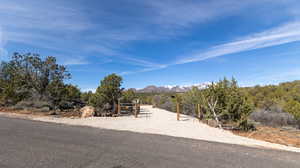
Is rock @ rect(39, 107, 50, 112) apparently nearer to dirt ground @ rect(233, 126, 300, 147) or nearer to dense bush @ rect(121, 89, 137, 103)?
dense bush @ rect(121, 89, 137, 103)

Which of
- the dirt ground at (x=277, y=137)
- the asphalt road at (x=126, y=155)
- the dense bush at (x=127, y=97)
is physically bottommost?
the dirt ground at (x=277, y=137)

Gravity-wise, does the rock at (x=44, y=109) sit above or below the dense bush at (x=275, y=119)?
above

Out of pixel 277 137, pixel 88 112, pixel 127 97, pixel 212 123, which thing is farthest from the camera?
pixel 127 97

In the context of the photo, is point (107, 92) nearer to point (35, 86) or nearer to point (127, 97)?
point (127, 97)

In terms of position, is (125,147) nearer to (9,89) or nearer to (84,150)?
(84,150)

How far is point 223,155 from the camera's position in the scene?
4.82 m

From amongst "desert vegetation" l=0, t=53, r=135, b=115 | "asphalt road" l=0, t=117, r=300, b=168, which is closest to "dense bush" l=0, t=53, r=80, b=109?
"desert vegetation" l=0, t=53, r=135, b=115

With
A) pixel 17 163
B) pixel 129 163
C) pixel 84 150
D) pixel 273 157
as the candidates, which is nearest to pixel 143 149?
pixel 129 163

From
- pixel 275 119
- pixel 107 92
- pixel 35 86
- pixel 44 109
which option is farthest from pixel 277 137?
pixel 35 86

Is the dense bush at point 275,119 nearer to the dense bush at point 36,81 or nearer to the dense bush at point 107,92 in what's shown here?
the dense bush at point 107,92

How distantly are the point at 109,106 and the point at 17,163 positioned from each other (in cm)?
1146

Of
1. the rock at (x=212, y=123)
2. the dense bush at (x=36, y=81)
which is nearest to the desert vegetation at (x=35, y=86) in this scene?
the dense bush at (x=36, y=81)

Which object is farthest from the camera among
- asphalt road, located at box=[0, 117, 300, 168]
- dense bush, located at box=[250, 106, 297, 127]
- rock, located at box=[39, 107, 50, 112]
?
rock, located at box=[39, 107, 50, 112]

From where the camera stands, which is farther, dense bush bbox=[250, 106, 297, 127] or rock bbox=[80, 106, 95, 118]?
rock bbox=[80, 106, 95, 118]
